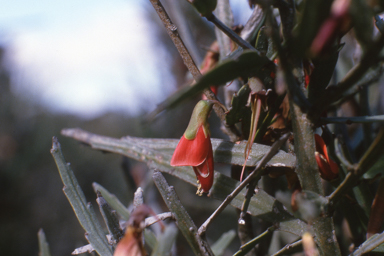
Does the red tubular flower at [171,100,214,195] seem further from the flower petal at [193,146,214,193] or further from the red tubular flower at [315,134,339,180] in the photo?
the red tubular flower at [315,134,339,180]

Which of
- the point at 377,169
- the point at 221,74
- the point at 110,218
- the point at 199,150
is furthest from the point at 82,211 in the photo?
the point at 377,169

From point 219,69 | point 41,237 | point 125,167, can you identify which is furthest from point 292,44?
point 125,167

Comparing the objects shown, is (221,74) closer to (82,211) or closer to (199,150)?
(199,150)

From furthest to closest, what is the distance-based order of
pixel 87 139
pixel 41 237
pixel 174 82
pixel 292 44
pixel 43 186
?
pixel 43 186, pixel 174 82, pixel 87 139, pixel 41 237, pixel 292 44

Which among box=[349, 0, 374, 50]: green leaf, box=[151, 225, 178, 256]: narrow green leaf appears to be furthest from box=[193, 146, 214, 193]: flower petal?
box=[349, 0, 374, 50]: green leaf

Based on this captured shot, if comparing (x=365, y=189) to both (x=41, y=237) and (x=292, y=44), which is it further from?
(x=41, y=237)

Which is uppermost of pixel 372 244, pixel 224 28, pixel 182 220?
pixel 224 28

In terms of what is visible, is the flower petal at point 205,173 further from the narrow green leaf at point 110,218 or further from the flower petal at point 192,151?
the narrow green leaf at point 110,218

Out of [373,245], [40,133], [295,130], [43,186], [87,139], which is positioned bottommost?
[373,245]
